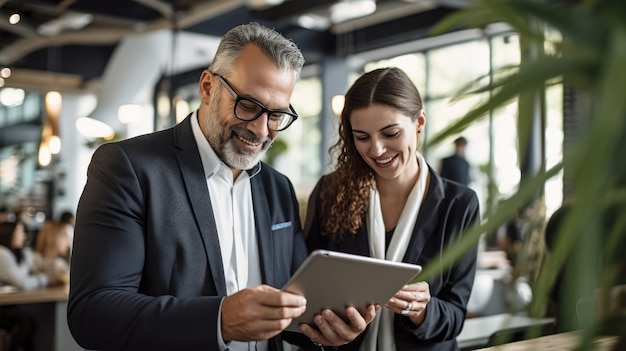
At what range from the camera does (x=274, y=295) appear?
1619 mm

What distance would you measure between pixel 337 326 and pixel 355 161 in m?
0.71

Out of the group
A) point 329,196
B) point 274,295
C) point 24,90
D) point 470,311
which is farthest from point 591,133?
point 24,90

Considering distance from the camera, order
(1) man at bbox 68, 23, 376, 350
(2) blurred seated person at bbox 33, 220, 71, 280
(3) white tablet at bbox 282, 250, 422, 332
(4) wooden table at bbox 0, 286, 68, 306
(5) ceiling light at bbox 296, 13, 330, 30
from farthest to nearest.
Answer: (5) ceiling light at bbox 296, 13, 330, 30
(2) blurred seated person at bbox 33, 220, 71, 280
(4) wooden table at bbox 0, 286, 68, 306
(1) man at bbox 68, 23, 376, 350
(3) white tablet at bbox 282, 250, 422, 332

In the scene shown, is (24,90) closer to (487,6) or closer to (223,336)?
(223,336)

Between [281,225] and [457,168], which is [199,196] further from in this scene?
[457,168]

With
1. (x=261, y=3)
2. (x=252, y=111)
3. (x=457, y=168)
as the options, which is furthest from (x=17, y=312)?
(x=261, y=3)

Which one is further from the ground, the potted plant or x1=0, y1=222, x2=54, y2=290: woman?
the potted plant

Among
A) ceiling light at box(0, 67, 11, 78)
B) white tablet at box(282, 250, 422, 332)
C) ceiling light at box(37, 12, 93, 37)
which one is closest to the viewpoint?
white tablet at box(282, 250, 422, 332)

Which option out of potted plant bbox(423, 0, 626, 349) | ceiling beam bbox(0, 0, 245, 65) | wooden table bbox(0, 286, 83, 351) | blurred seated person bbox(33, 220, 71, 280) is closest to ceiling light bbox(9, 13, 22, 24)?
ceiling beam bbox(0, 0, 245, 65)

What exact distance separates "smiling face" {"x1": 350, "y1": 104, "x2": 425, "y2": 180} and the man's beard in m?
0.33

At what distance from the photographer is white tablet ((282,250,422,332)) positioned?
63.2 inches

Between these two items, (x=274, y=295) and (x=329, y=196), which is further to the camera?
(x=329, y=196)

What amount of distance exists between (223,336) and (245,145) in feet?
1.76

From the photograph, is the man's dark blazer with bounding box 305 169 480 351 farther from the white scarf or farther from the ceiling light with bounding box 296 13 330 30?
the ceiling light with bounding box 296 13 330 30
